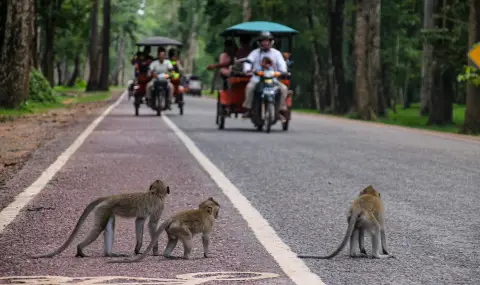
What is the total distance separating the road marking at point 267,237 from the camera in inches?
256

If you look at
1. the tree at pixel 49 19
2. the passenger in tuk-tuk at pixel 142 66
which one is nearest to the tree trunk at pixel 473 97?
the passenger in tuk-tuk at pixel 142 66

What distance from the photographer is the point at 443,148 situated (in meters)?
19.2

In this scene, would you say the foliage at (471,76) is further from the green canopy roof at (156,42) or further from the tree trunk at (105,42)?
the tree trunk at (105,42)

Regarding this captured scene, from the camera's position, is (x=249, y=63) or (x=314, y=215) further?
(x=249, y=63)

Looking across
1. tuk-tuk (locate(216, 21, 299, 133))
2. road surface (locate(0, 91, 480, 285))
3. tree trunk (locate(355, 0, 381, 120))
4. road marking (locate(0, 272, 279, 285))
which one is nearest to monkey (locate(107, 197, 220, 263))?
road surface (locate(0, 91, 480, 285))

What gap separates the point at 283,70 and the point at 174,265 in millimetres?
17108

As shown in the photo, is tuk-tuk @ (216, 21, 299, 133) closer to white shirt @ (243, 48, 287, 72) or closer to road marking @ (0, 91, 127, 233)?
white shirt @ (243, 48, 287, 72)

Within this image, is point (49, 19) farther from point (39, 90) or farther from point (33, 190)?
point (33, 190)

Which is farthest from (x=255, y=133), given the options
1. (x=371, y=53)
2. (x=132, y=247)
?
(x=371, y=53)

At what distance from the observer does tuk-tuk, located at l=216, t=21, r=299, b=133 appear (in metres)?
23.5

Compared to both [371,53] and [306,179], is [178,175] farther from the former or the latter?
[371,53]

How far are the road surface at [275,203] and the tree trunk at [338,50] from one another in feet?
87.7

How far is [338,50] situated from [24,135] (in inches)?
1132

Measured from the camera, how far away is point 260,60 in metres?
23.4
